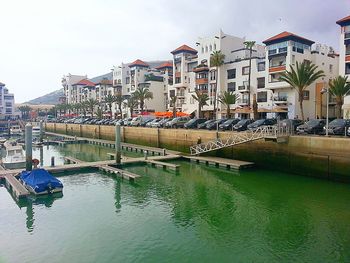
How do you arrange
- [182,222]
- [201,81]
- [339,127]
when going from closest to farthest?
1. [182,222]
2. [339,127]
3. [201,81]

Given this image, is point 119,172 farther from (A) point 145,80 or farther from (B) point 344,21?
(A) point 145,80

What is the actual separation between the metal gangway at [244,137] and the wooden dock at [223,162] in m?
1.29

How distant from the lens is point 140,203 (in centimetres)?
2558

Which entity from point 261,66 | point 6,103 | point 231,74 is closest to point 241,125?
point 261,66

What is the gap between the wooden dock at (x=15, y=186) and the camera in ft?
86.1

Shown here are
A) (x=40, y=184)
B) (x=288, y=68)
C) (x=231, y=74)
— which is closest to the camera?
(x=40, y=184)

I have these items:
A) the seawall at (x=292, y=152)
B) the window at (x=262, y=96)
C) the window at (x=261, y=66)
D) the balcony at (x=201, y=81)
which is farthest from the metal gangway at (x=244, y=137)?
the balcony at (x=201, y=81)

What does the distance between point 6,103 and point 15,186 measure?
150568mm

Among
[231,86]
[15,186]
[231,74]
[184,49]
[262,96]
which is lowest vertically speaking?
[15,186]

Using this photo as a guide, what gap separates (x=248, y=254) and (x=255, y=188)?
14.1 m

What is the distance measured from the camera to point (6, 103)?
160625 mm

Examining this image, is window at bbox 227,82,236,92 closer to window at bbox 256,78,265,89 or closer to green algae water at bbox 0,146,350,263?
window at bbox 256,78,265,89

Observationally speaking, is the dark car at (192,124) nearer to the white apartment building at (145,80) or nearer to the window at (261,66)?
the window at (261,66)

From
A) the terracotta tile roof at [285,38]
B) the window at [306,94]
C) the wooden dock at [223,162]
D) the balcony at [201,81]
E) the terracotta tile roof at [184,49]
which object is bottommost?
the wooden dock at [223,162]
